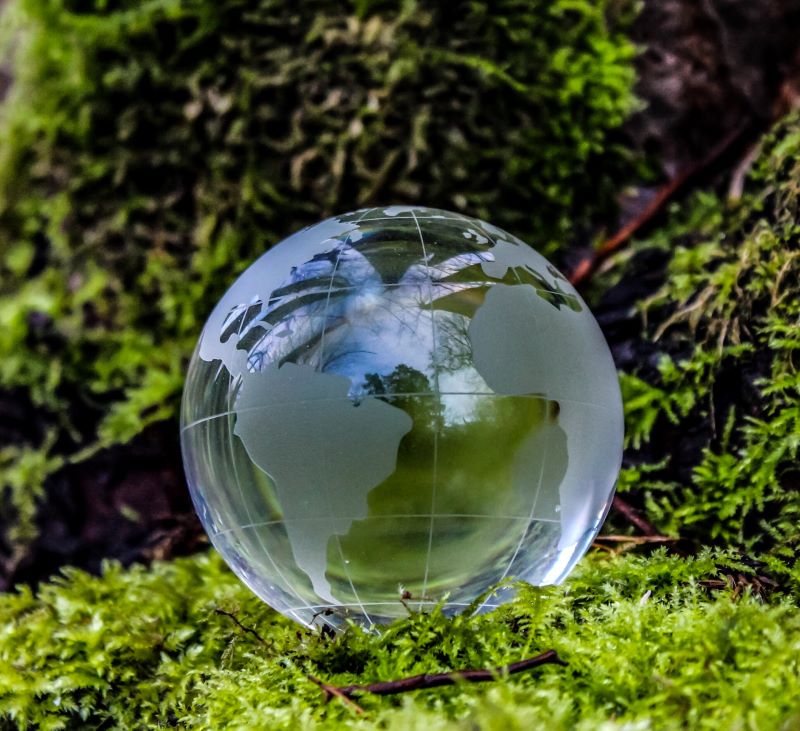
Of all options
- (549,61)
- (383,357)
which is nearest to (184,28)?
(549,61)

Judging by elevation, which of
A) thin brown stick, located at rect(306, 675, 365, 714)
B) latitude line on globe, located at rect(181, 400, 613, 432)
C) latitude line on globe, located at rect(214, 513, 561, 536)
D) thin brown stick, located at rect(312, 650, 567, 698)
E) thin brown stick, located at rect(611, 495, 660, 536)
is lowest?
thin brown stick, located at rect(611, 495, 660, 536)

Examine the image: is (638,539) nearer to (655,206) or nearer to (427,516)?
(427,516)

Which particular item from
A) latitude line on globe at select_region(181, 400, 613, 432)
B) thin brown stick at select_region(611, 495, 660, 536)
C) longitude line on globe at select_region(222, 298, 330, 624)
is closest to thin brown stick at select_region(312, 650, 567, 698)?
longitude line on globe at select_region(222, 298, 330, 624)

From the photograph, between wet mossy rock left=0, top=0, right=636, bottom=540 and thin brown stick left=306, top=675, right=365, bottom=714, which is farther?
wet mossy rock left=0, top=0, right=636, bottom=540

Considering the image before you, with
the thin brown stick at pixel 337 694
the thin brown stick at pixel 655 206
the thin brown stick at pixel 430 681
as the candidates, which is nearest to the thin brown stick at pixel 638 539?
the thin brown stick at pixel 430 681

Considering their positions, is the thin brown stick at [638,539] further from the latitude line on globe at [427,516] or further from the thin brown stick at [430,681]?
the thin brown stick at [430,681]

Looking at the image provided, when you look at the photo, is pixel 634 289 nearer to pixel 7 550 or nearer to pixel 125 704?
pixel 125 704

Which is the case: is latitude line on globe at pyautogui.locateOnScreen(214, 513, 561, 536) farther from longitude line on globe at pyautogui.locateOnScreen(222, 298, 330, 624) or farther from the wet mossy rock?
the wet mossy rock
